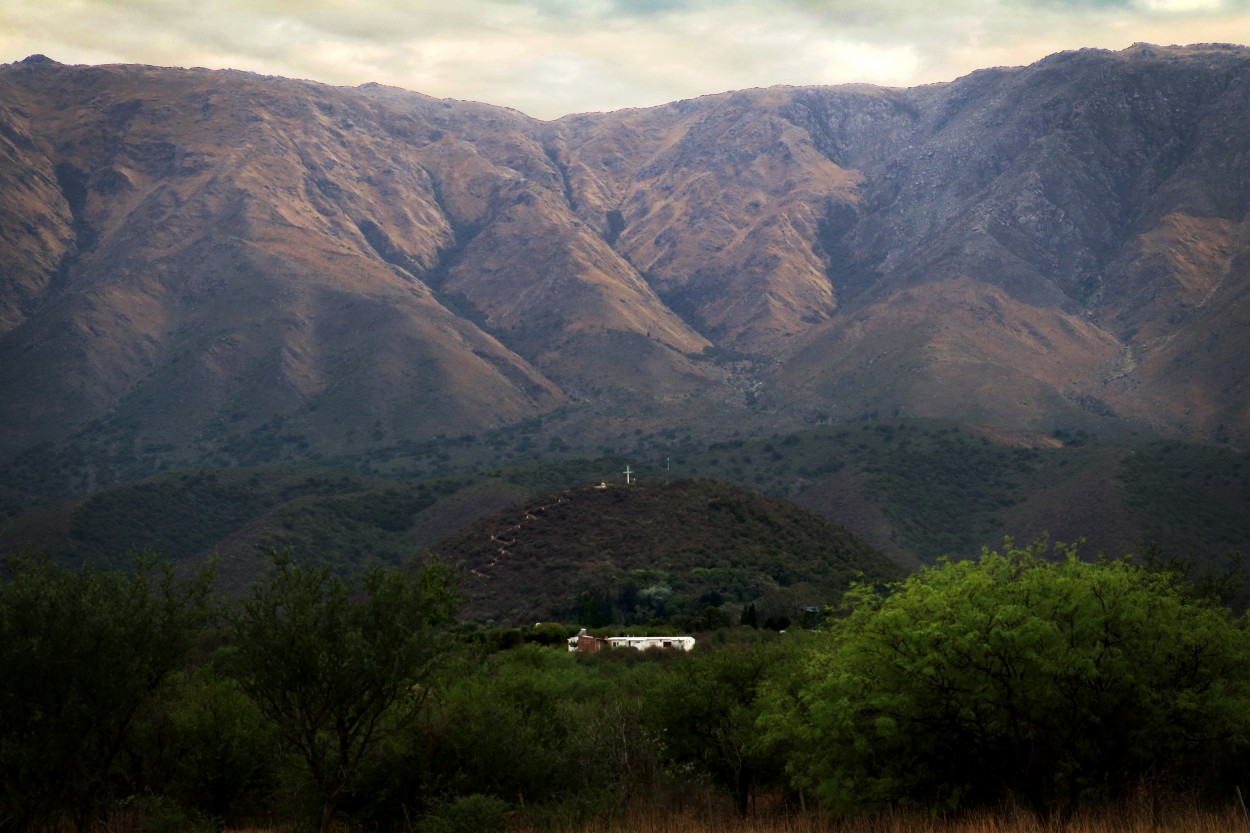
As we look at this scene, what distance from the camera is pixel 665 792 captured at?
34.6 m

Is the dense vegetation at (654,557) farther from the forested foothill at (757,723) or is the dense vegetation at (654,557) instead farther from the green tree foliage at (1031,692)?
the green tree foliage at (1031,692)

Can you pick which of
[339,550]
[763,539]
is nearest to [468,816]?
[763,539]

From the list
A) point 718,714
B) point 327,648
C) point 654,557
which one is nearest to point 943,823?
point 327,648

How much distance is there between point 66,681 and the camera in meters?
29.1

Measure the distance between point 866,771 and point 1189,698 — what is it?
6369 millimetres

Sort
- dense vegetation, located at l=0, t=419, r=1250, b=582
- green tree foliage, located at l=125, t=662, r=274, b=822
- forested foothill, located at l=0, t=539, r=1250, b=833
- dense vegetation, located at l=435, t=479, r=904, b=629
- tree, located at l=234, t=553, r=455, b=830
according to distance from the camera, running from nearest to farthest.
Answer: forested foothill, located at l=0, t=539, r=1250, b=833 → tree, located at l=234, t=553, r=455, b=830 → green tree foliage, located at l=125, t=662, r=274, b=822 → dense vegetation, located at l=435, t=479, r=904, b=629 → dense vegetation, located at l=0, t=419, r=1250, b=582

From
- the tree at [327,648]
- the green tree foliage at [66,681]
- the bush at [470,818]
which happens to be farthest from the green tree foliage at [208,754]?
the tree at [327,648]

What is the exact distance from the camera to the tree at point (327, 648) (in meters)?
27.1

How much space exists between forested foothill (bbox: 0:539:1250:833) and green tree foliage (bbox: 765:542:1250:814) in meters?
0.06

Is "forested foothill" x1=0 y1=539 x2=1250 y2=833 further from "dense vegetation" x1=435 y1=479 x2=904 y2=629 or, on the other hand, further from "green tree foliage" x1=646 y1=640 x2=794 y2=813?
"dense vegetation" x1=435 y1=479 x2=904 y2=629

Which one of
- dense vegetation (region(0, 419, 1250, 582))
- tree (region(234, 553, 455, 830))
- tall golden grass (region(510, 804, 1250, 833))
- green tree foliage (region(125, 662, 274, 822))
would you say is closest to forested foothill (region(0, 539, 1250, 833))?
tree (region(234, 553, 455, 830))

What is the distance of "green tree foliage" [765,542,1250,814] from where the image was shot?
87.2 ft

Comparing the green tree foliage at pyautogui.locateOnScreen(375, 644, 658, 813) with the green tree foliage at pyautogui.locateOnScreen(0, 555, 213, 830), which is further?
the green tree foliage at pyautogui.locateOnScreen(375, 644, 658, 813)

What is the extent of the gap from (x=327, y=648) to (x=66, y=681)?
6.14 m
